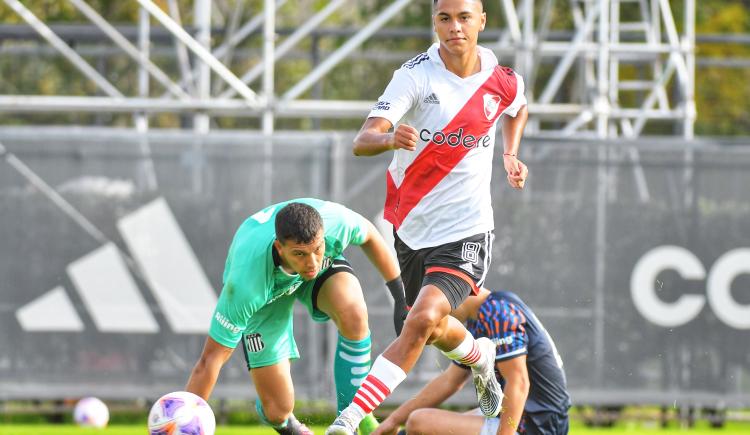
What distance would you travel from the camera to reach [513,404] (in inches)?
282

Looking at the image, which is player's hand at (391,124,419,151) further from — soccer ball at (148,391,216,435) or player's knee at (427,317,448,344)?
soccer ball at (148,391,216,435)

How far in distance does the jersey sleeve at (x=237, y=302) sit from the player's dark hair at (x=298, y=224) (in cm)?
33

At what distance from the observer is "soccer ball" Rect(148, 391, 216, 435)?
707cm

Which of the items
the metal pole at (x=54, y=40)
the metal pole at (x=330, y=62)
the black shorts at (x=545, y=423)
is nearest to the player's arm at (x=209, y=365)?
the black shorts at (x=545, y=423)

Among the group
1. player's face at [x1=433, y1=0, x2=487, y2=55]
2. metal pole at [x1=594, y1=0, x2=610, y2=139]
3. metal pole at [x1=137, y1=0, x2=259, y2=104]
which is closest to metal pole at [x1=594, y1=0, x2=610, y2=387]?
metal pole at [x1=594, y1=0, x2=610, y2=139]

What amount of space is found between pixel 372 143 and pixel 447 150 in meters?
0.77

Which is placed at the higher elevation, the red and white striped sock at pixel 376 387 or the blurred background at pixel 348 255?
the red and white striped sock at pixel 376 387

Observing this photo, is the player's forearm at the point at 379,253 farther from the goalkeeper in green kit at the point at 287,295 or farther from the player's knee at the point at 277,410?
the player's knee at the point at 277,410

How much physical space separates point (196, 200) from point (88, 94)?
20.4 feet

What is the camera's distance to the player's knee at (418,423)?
24.7ft

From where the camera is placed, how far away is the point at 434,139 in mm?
7117

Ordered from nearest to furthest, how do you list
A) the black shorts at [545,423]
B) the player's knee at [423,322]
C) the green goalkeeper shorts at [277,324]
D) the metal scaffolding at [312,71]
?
the player's knee at [423,322], the black shorts at [545,423], the green goalkeeper shorts at [277,324], the metal scaffolding at [312,71]

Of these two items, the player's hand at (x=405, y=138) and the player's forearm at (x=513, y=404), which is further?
the player's forearm at (x=513, y=404)

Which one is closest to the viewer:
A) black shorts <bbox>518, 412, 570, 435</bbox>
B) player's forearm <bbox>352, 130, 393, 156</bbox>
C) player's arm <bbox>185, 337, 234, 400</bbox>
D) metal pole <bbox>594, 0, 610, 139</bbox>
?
player's forearm <bbox>352, 130, 393, 156</bbox>
